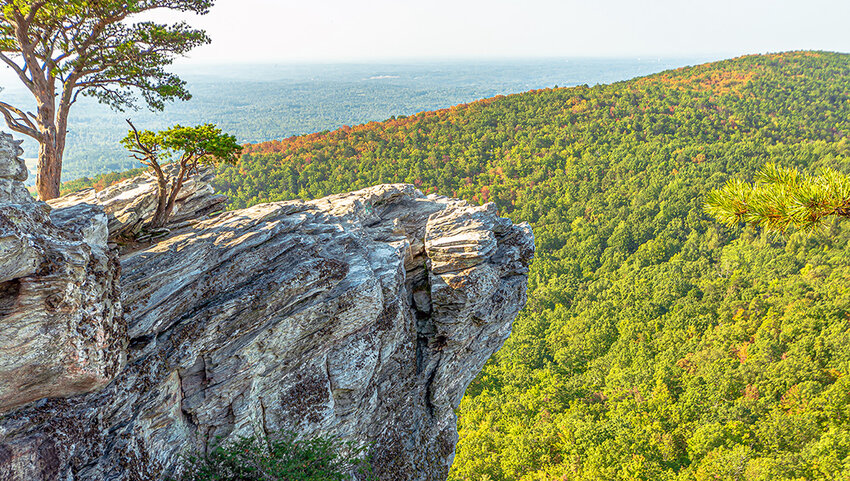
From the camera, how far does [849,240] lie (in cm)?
5497

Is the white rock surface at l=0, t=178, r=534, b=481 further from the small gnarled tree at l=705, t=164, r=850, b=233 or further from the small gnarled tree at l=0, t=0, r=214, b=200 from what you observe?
the small gnarled tree at l=705, t=164, r=850, b=233

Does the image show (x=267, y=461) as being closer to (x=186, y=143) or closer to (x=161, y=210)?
(x=161, y=210)

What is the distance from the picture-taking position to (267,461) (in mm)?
10594

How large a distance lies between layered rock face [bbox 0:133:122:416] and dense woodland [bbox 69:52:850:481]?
24.3m

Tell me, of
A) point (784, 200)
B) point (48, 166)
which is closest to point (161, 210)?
point (48, 166)

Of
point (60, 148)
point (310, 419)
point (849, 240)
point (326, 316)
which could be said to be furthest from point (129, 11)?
point (849, 240)

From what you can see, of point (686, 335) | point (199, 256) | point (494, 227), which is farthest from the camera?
point (686, 335)

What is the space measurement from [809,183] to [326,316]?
→ 11737mm

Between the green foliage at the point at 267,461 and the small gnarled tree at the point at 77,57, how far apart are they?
10.5 meters

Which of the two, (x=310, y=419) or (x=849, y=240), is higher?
(x=310, y=419)

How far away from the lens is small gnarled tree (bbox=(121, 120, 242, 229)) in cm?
1112

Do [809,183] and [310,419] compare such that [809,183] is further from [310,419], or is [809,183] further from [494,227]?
[310,419]

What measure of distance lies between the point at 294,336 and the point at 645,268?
62.0m

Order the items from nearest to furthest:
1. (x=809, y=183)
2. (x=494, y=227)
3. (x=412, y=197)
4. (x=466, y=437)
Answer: (x=809, y=183), (x=494, y=227), (x=412, y=197), (x=466, y=437)
